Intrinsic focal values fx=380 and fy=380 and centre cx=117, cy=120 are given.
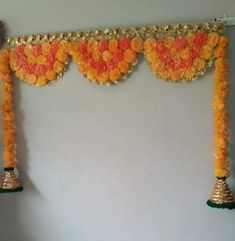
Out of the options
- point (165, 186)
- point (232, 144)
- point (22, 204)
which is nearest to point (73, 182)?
point (22, 204)

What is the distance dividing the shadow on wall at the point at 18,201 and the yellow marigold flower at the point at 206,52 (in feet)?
3.60

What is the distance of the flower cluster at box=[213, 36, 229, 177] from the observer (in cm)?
196

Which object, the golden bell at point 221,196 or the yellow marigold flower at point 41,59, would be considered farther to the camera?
the yellow marigold flower at point 41,59

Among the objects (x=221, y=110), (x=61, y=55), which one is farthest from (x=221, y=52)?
(x=61, y=55)

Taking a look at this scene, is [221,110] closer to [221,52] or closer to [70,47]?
[221,52]

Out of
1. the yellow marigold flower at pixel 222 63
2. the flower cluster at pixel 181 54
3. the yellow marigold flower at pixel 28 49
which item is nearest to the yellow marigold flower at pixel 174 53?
the flower cluster at pixel 181 54

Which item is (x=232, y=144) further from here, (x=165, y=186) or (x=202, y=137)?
(x=165, y=186)

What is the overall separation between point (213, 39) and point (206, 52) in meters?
0.08

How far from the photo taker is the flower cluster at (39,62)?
7.17ft

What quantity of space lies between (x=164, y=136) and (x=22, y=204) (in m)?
0.97

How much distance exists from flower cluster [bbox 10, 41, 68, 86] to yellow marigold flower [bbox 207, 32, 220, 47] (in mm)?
796

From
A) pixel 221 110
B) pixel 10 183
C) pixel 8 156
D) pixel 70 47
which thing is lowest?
pixel 10 183

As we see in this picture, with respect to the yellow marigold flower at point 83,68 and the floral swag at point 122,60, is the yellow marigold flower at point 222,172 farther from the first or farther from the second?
the yellow marigold flower at point 83,68

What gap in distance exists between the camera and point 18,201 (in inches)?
91.5
